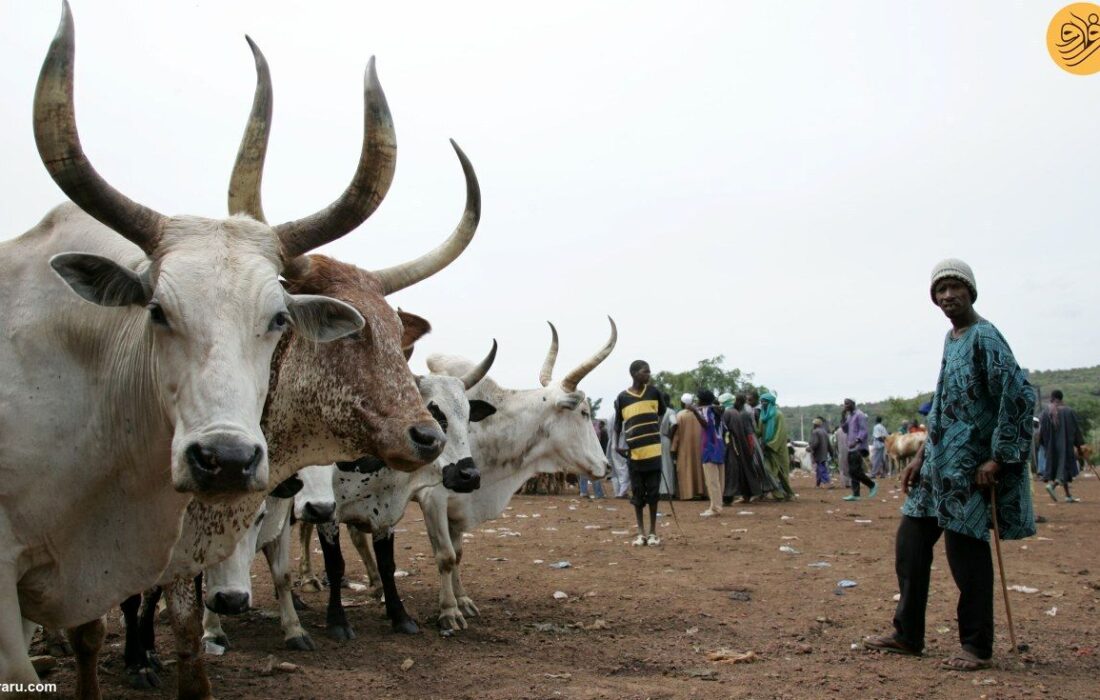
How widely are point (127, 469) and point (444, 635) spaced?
3.46 m

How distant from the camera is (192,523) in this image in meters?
3.95

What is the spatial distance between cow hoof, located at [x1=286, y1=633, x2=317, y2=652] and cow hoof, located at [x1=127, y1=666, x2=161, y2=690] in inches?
36.8

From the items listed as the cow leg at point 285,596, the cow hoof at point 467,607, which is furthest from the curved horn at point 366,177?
the cow hoof at point 467,607

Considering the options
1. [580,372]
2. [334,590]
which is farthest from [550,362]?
[334,590]

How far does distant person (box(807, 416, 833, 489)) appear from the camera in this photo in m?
20.8

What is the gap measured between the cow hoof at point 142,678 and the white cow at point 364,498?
0.70 m

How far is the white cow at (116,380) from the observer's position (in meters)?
2.77

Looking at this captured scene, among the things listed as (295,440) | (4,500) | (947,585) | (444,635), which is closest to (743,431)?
(947,585)

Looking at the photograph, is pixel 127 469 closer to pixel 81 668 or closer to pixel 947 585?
pixel 81 668

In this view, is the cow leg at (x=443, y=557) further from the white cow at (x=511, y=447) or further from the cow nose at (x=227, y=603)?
the cow nose at (x=227, y=603)

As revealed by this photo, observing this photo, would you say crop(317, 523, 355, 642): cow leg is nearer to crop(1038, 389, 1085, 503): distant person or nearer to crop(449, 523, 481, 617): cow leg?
crop(449, 523, 481, 617): cow leg

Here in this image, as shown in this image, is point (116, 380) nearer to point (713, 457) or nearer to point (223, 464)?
point (223, 464)

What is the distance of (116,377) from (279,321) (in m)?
0.65

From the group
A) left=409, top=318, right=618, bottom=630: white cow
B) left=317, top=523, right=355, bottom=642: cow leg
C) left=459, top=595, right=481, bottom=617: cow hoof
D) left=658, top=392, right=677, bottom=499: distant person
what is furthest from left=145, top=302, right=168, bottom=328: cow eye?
left=658, top=392, right=677, bottom=499: distant person
